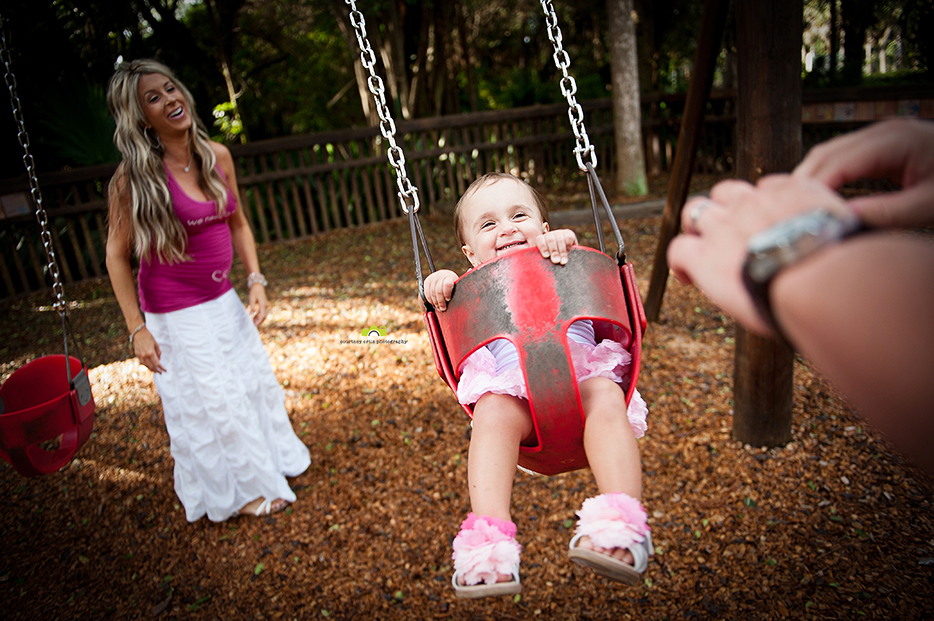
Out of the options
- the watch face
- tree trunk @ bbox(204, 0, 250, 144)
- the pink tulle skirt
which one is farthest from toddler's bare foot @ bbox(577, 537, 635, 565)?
tree trunk @ bbox(204, 0, 250, 144)

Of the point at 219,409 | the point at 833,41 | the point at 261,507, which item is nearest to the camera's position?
the point at 219,409

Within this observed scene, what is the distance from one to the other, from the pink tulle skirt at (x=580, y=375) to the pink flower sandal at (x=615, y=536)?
0.39 metres

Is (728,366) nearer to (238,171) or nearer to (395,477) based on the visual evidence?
(395,477)

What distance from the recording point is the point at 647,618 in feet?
6.86

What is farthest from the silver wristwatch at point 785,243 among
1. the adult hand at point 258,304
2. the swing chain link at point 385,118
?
the adult hand at point 258,304

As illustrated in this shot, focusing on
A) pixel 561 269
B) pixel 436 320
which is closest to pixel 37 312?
pixel 436 320

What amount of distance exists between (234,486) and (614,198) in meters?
6.38

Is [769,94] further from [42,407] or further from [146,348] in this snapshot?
[42,407]

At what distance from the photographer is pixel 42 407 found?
6.38 feet

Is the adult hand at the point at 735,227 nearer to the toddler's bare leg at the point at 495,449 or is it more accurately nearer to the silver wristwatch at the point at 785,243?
the silver wristwatch at the point at 785,243

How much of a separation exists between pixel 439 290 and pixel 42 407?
1.46 metres

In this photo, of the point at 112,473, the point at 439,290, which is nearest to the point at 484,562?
the point at 439,290

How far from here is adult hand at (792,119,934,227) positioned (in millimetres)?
634

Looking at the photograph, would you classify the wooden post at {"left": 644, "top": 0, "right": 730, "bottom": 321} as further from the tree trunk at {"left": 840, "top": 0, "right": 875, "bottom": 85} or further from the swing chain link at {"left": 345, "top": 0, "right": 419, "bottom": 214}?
the tree trunk at {"left": 840, "top": 0, "right": 875, "bottom": 85}
